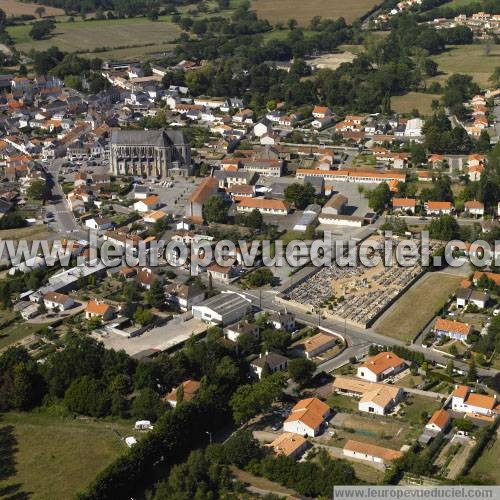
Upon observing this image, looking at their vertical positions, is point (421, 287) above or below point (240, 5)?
below

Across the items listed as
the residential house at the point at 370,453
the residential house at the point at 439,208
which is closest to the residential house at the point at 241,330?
the residential house at the point at 370,453

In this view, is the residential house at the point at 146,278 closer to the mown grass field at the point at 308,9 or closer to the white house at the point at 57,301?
the white house at the point at 57,301

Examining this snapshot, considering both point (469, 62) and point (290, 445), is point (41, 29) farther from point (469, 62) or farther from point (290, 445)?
point (290, 445)

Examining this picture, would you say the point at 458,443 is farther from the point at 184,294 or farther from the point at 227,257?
the point at 227,257

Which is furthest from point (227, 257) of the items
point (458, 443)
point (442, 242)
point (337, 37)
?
point (337, 37)

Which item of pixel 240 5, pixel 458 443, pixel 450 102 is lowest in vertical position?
pixel 458 443

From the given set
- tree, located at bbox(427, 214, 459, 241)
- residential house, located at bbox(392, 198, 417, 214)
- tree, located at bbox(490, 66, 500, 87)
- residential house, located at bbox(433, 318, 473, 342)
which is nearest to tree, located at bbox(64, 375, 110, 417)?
residential house, located at bbox(433, 318, 473, 342)
